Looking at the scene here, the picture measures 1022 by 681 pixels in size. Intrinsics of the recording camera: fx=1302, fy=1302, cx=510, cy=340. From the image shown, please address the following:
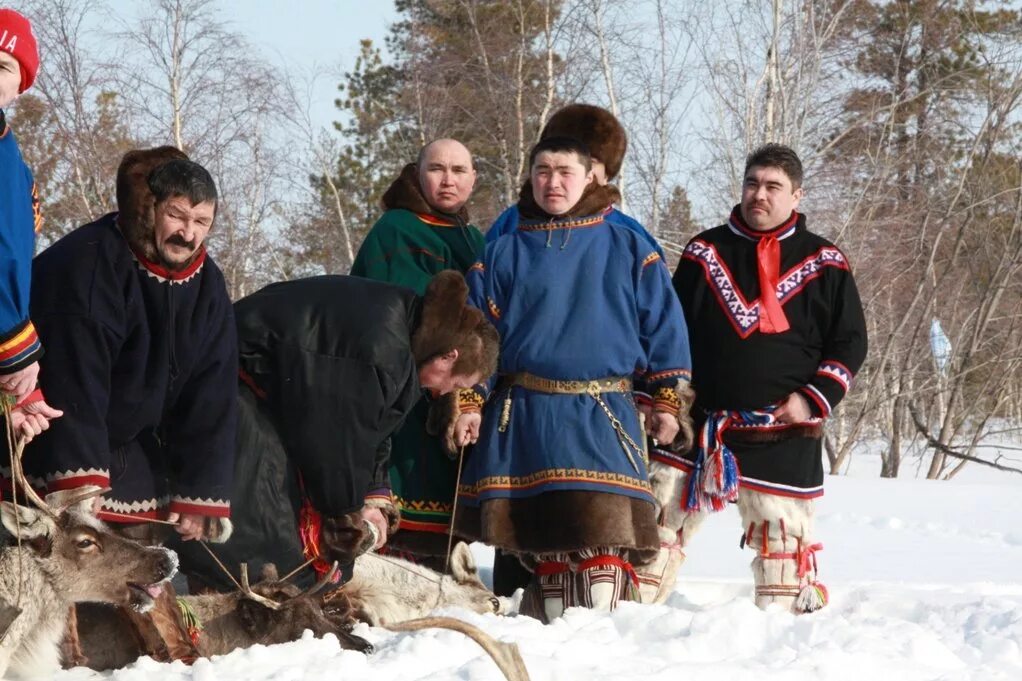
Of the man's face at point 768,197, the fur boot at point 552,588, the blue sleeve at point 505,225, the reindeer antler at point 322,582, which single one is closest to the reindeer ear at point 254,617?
the reindeer antler at point 322,582

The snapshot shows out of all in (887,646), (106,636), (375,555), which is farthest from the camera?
(375,555)

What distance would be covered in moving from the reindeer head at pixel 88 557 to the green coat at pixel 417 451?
5.11 feet

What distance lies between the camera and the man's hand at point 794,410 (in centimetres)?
459

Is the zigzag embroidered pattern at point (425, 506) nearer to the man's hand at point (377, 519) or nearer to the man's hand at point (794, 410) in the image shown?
the man's hand at point (377, 519)

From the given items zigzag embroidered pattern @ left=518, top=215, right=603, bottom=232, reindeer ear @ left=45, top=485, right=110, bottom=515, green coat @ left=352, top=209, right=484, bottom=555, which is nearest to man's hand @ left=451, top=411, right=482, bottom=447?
green coat @ left=352, top=209, right=484, bottom=555

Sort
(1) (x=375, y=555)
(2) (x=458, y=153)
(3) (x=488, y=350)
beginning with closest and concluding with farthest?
(3) (x=488, y=350) → (1) (x=375, y=555) → (2) (x=458, y=153)

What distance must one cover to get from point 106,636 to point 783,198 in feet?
9.09

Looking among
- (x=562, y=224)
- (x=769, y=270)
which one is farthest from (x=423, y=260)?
(x=769, y=270)

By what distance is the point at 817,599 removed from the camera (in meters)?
4.62

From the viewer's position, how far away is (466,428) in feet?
14.5

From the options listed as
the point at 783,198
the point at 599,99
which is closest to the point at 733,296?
the point at 783,198

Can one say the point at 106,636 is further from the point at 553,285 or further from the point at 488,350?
the point at 553,285

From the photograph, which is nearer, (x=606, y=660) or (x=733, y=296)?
(x=606, y=660)

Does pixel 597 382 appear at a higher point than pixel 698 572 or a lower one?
higher
